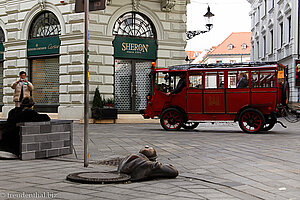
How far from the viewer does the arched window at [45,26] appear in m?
19.6

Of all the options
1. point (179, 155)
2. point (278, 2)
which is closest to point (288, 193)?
point (179, 155)

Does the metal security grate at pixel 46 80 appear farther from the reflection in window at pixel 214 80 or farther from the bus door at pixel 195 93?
the reflection in window at pixel 214 80

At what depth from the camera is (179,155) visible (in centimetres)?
810

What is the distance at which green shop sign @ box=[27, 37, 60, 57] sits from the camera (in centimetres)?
1927

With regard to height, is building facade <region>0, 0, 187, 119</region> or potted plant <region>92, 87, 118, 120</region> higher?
building facade <region>0, 0, 187, 119</region>

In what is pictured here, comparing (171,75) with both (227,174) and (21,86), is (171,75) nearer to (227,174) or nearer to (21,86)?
(21,86)

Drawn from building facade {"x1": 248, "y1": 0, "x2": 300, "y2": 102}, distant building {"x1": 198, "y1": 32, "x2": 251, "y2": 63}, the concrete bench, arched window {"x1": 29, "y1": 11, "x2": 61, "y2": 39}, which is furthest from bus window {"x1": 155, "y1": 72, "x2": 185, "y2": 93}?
distant building {"x1": 198, "y1": 32, "x2": 251, "y2": 63}

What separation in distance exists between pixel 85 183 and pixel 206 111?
33.3ft

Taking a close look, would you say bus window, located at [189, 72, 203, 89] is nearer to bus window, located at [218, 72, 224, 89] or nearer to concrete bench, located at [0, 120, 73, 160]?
bus window, located at [218, 72, 224, 89]

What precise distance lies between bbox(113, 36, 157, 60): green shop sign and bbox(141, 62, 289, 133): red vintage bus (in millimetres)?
4247

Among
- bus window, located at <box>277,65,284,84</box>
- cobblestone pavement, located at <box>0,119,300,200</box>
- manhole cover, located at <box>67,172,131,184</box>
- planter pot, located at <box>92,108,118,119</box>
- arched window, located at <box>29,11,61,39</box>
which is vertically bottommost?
cobblestone pavement, located at <box>0,119,300,200</box>

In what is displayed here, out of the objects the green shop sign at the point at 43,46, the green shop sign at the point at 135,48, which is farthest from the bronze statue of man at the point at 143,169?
the green shop sign at the point at 43,46

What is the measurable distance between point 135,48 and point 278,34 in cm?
2083

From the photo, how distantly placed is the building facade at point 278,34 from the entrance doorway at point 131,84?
52.1 feet
